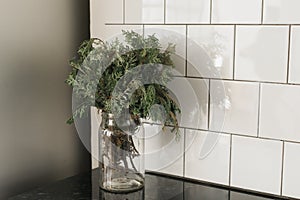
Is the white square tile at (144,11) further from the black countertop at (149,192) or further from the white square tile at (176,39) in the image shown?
the black countertop at (149,192)

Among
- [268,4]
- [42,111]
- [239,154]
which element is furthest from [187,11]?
[42,111]

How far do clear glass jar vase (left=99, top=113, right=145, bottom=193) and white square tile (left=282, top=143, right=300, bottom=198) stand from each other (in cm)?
34

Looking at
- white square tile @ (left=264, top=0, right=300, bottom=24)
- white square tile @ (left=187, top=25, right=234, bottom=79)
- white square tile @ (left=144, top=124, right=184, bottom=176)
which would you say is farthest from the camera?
white square tile @ (left=144, top=124, right=184, bottom=176)

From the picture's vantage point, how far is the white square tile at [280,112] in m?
1.02

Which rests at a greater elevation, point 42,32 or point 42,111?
point 42,32

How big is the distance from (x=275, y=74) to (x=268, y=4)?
0.16 meters

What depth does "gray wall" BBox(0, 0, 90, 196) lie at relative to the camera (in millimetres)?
1192

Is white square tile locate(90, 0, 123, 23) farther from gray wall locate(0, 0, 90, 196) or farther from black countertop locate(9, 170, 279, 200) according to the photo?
black countertop locate(9, 170, 279, 200)

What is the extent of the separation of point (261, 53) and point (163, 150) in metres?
0.37

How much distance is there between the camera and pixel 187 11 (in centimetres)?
115

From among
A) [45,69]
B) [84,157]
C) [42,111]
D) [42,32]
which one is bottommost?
[84,157]

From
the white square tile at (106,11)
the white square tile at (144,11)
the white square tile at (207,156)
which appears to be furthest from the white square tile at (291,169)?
the white square tile at (106,11)

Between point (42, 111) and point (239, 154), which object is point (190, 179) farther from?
point (42, 111)

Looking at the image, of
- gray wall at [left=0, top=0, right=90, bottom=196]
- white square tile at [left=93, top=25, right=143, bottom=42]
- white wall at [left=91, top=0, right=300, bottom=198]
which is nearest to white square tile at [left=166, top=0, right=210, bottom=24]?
white wall at [left=91, top=0, right=300, bottom=198]
